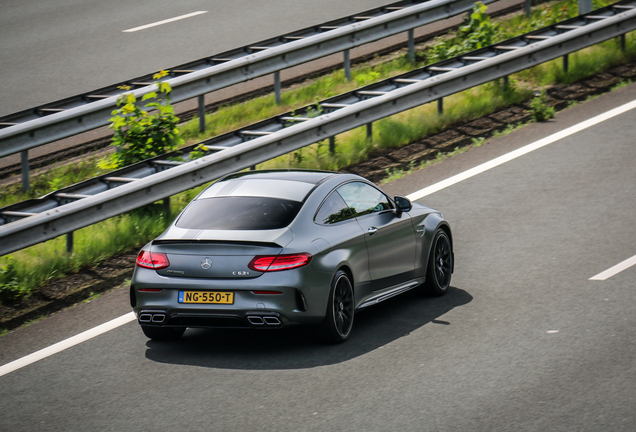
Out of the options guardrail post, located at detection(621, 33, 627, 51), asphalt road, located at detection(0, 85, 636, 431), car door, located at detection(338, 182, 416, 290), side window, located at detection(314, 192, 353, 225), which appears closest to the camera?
asphalt road, located at detection(0, 85, 636, 431)

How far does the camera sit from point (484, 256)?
1035 cm

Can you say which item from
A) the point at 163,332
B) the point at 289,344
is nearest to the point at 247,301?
the point at 289,344

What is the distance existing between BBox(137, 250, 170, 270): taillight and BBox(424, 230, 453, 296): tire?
2815 mm

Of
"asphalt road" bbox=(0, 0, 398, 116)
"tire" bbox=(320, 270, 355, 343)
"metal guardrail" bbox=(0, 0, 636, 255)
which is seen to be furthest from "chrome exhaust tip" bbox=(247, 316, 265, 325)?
"asphalt road" bbox=(0, 0, 398, 116)

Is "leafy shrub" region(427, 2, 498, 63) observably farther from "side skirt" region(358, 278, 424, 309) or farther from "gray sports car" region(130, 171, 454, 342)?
"gray sports car" region(130, 171, 454, 342)

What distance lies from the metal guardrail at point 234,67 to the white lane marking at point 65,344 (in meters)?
3.30

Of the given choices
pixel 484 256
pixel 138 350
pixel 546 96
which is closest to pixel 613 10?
pixel 546 96

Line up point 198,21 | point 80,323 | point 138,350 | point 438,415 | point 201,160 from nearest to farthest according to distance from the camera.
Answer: point 438,415
point 138,350
point 80,323
point 201,160
point 198,21

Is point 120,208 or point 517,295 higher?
point 120,208

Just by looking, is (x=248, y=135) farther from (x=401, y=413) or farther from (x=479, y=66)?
(x=401, y=413)

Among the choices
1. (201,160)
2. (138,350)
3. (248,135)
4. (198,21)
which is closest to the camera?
(138,350)

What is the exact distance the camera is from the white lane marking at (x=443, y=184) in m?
8.04

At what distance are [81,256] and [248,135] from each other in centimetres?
299

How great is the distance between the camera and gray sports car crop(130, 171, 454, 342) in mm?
7602
